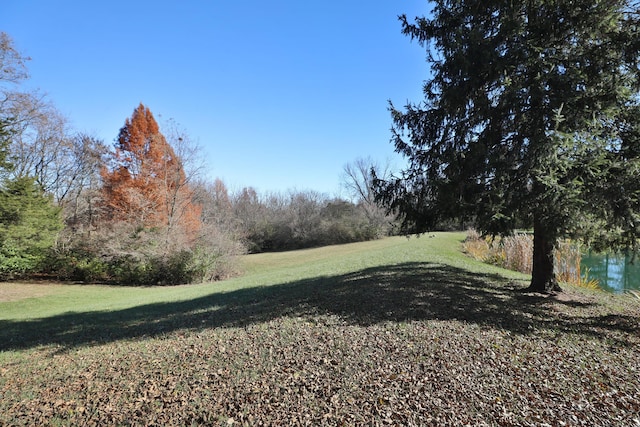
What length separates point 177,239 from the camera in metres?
17.5

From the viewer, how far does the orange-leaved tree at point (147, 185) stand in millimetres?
19281

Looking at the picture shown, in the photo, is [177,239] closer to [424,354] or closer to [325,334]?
[325,334]

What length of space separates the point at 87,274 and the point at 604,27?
2234cm

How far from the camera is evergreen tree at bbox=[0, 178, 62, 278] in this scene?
1492 centimetres

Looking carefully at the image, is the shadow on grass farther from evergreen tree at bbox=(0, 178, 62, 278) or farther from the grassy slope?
evergreen tree at bbox=(0, 178, 62, 278)

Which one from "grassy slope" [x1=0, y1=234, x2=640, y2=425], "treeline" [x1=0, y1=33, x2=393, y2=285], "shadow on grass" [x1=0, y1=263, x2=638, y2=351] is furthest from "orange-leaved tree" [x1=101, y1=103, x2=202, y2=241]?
"grassy slope" [x1=0, y1=234, x2=640, y2=425]

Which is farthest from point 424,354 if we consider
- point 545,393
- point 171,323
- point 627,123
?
point 627,123

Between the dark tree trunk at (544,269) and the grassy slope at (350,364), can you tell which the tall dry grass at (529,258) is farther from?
the grassy slope at (350,364)

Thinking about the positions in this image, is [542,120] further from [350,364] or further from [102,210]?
[102,210]

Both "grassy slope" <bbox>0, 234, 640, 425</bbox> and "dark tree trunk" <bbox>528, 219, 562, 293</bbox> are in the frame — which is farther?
"dark tree trunk" <bbox>528, 219, 562, 293</bbox>

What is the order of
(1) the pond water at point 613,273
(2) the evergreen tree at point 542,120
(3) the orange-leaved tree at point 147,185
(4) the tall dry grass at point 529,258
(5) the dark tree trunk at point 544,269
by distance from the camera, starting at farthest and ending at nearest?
(3) the orange-leaved tree at point 147,185, (1) the pond water at point 613,273, (4) the tall dry grass at point 529,258, (5) the dark tree trunk at point 544,269, (2) the evergreen tree at point 542,120

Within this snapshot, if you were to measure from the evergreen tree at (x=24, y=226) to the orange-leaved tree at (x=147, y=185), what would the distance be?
371cm

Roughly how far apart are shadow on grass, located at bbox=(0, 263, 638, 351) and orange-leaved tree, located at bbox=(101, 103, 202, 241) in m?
10.6

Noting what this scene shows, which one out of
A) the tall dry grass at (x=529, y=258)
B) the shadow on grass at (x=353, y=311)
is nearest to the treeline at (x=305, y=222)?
the tall dry grass at (x=529, y=258)
